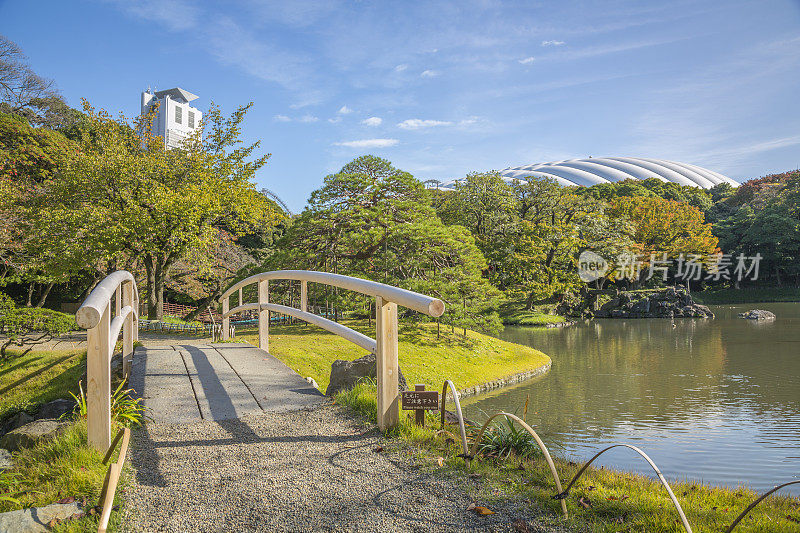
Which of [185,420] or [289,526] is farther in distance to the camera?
[185,420]

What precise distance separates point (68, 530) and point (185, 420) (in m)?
1.55

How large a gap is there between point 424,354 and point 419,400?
36.9 feet

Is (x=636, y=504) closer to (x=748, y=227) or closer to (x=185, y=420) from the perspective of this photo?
(x=185, y=420)

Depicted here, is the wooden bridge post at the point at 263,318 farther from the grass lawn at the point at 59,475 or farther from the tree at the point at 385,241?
the tree at the point at 385,241

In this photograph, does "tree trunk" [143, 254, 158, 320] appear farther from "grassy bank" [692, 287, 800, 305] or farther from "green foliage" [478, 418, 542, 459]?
"grassy bank" [692, 287, 800, 305]

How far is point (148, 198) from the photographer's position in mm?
15242

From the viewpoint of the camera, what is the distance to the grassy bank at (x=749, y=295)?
4169 cm

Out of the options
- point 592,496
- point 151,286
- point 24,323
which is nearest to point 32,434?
point 592,496

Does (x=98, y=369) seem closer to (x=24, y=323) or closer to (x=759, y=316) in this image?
(x=24, y=323)

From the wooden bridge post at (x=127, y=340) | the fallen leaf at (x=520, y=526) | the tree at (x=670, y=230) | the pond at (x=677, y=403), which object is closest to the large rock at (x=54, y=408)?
the wooden bridge post at (x=127, y=340)

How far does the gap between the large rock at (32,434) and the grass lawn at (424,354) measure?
278 inches

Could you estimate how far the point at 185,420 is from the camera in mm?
3611

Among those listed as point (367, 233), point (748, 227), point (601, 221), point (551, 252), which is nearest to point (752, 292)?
point (748, 227)

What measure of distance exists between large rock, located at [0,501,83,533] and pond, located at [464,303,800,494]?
9.13 ft
